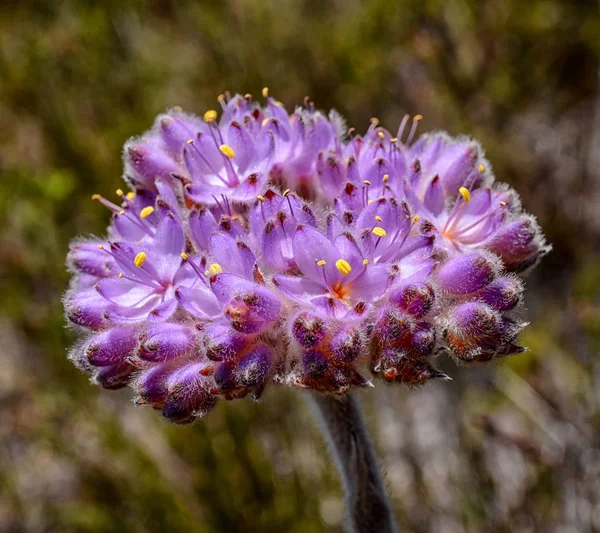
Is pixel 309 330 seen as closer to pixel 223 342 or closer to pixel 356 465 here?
pixel 223 342

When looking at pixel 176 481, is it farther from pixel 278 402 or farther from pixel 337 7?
pixel 337 7

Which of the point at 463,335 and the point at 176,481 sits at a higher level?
the point at 463,335

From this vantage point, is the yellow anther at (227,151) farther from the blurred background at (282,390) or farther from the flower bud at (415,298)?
the blurred background at (282,390)

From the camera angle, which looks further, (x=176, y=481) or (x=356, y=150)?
(x=176, y=481)

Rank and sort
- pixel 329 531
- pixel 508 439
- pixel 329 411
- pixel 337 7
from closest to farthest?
pixel 329 411
pixel 508 439
pixel 329 531
pixel 337 7

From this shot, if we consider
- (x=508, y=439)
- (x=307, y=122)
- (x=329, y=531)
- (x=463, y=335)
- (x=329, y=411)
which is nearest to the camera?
(x=463, y=335)

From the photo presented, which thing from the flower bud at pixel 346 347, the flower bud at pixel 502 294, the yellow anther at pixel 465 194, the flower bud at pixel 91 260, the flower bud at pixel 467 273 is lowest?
the flower bud at pixel 346 347

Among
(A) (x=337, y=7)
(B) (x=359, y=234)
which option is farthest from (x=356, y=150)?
(A) (x=337, y=7)

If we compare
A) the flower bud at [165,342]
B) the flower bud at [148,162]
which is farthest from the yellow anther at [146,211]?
the flower bud at [165,342]
